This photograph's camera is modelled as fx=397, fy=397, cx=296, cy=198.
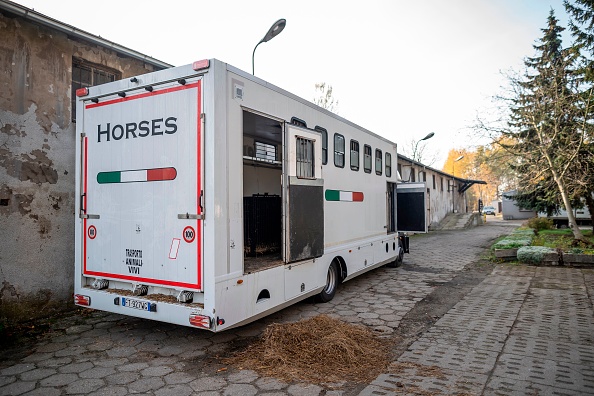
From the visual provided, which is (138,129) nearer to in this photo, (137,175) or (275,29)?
(137,175)

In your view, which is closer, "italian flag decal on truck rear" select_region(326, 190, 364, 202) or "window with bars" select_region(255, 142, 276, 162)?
"italian flag decal on truck rear" select_region(326, 190, 364, 202)

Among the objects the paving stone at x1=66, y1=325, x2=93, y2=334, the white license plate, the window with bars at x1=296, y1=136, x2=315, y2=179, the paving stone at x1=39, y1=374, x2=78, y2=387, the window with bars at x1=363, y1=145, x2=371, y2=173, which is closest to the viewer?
the paving stone at x1=39, y1=374, x2=78, y2=387

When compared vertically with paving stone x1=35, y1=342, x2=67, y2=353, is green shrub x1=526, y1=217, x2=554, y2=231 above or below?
above

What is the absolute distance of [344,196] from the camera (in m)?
7.41

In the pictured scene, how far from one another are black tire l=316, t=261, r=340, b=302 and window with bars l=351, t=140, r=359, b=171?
6.61ft

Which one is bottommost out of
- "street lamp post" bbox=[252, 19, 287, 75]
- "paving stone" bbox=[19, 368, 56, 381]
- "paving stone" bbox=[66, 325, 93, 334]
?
"paving stone" bbox=[19, 368, 56, 381]

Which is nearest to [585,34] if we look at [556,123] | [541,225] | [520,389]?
[556,123]

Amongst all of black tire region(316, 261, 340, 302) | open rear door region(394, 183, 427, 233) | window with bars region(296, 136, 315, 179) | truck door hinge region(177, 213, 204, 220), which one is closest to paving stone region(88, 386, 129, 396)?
truck door hinge region(177, 213, 204, 220)

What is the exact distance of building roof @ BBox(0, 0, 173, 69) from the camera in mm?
5434

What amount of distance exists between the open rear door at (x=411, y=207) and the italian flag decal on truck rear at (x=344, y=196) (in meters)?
3.27

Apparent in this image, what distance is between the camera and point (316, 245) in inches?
236

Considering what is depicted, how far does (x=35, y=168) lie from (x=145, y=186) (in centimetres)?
245

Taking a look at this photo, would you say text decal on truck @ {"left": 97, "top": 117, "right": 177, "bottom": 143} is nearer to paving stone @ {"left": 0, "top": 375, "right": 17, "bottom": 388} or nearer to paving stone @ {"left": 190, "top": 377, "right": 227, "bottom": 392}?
paving stone @ {"left": 190, "top": 377, "right": 227, "bottom": 392}

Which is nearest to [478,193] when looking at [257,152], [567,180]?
[567,180]
